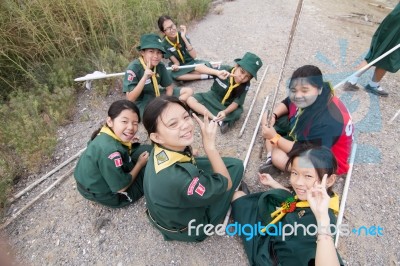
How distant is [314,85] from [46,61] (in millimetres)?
3987

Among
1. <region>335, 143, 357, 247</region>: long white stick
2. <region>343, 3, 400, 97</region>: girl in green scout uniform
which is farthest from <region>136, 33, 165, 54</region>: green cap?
<region>343, 3, 400, 97</region>: girl in green scout uniform

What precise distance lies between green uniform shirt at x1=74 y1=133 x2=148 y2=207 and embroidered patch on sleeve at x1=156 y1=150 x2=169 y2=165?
550 mm

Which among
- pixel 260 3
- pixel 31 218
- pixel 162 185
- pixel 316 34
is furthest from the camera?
pixel 260 3

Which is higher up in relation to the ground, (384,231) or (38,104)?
(38,104)

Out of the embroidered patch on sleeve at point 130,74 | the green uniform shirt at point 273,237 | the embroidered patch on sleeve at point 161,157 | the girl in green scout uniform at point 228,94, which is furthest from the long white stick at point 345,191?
the embroidered patch on sleeve at point 130,74

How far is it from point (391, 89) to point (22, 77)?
6.08 m

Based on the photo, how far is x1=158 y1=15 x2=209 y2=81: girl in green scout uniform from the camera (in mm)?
4531

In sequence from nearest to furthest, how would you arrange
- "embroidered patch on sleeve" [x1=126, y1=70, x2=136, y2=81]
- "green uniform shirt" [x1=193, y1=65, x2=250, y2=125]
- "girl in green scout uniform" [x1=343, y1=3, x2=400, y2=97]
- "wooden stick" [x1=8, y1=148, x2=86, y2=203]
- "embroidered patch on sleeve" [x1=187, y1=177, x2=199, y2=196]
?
"embroidered patch on sleeve" [x1=187, y1=177, x2=199, y2=196], "wooden stick" [x1=8, y1=148, x2=86, y2=203], "embroidered patch on sleeve" [x1=126, y1=70, x2=136, y2=81], "green uniform shirt" [x1=193, y1=65, x2=250, y2=125], "girl in green scout uniform" [x1=343, y1=3, x2=400, y2=97]

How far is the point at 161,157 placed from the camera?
192 cm

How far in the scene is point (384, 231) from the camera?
2.56 m

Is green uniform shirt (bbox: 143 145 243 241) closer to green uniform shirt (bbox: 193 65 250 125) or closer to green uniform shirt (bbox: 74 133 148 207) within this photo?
green uniform shirt (bbox: 74 133 148 207)

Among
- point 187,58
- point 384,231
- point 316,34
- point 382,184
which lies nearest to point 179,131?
point 384,231

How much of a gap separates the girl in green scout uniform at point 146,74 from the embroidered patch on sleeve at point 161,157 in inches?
65.9

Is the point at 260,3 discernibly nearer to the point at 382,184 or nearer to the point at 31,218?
the point at 382,184
